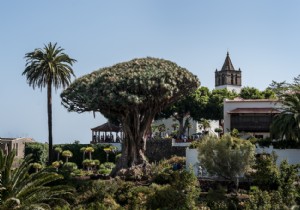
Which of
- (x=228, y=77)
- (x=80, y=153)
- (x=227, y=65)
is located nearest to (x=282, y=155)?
(x=80, y=153)

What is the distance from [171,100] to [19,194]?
67.4ft

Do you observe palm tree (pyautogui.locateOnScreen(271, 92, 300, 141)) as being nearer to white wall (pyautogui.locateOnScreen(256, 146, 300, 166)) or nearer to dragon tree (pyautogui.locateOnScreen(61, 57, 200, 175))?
white wall (pyautogui.locateOnScreen(256, 146, 300, 166))

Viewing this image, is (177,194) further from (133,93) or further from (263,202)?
(133,93)

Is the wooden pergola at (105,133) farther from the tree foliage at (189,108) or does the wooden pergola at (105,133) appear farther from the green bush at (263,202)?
the green bush at (263,202)

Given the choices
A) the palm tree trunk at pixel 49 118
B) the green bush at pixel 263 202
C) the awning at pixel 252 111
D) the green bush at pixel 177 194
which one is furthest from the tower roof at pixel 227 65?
the green bush at pixel 263 202

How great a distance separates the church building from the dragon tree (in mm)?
67076

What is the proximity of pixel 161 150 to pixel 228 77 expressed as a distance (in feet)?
187

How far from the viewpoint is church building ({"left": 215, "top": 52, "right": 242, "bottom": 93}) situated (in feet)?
359

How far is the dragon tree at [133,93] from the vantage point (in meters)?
38.8

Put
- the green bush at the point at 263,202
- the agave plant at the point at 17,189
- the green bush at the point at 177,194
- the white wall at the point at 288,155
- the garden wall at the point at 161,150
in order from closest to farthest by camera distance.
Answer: the agave plant at the point at 17,189 < the green bush at the point at 263,202 < the green bush at the point at 177,194 < the white wall at the point at 288,155 < the garden wall at the point at 161,150

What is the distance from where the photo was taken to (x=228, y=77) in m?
110

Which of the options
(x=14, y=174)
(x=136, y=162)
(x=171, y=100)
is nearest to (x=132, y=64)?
(x=171, y=100)

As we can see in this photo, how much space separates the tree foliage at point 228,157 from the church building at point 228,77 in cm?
7404

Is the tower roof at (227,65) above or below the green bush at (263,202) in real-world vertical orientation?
above
